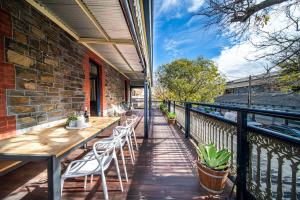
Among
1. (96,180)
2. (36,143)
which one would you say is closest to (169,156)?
(96,180)

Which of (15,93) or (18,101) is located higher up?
(15,93)

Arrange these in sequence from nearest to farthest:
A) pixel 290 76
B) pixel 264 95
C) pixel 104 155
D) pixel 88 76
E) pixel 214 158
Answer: pixel 104 155
pixel 214 158
pixel 290 76
pixel 88 76
pixel 264 95

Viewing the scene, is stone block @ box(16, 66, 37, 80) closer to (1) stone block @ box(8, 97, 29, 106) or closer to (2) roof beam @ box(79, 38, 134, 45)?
(1) stone block @ box(8, 97, 29, 106)

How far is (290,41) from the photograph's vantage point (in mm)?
2551

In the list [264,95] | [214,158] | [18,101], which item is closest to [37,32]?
[18,101]

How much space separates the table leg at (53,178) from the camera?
1.10m

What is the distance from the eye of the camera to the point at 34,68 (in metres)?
2.31

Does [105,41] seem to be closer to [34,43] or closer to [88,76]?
[88,76]

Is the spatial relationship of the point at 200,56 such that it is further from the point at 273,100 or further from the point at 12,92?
the point at 12,92

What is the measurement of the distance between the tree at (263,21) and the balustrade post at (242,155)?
1992 millimetres

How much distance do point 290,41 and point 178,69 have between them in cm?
746

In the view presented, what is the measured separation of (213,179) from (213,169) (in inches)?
4.1

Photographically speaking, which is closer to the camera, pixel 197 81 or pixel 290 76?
pixel 290 76

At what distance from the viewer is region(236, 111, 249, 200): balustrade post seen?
1.50 meters
